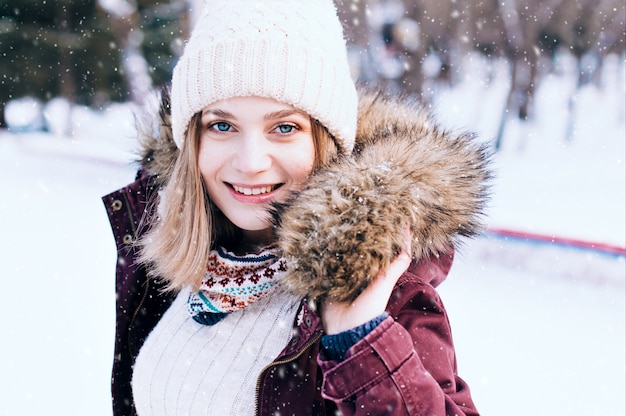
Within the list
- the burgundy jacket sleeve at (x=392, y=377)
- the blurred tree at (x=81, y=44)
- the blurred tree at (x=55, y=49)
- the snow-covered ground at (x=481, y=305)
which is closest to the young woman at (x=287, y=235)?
the burgundy jacket sleeve at (x=392, y=377)

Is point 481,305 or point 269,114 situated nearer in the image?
point 269,114

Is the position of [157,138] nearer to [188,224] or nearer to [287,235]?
[188,224]

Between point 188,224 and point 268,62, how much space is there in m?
0.54

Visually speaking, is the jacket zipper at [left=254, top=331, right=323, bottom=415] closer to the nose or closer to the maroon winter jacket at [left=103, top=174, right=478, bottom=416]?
the maroon winter jacket at [left=103, top=174, right=478, bottom=416]

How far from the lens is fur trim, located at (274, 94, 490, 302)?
1.08m

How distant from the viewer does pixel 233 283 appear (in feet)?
4.74

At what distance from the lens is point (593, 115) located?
15.9m

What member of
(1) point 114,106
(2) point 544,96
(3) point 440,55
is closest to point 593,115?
(2) point 544,96

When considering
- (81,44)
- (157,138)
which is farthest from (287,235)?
(81,44)

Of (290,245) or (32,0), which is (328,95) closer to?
(290,245)

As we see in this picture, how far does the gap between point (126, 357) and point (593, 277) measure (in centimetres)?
367

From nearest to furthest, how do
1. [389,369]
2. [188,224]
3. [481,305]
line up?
[389,369], [188,224], [481,305]

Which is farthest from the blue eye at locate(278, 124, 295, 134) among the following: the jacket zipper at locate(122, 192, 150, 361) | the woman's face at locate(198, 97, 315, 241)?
the jacket zipper at locate(122, 192, 150, 361)

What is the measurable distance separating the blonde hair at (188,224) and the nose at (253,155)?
146mm
